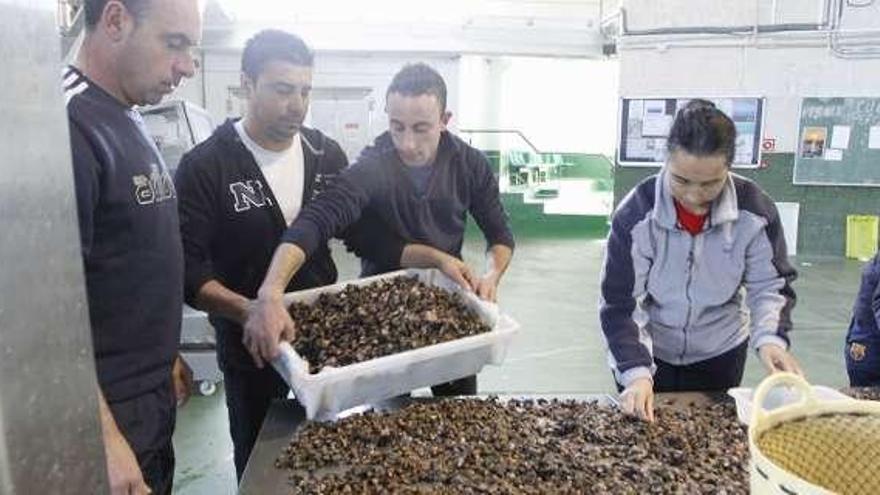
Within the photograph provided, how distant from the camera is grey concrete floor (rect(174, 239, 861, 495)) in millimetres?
2752

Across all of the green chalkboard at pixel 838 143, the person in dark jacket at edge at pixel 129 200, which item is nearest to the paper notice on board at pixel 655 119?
the green chalkboard at pixel 838 143

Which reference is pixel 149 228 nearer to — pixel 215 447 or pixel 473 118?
pixel 215 447

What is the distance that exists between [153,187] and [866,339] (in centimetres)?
199

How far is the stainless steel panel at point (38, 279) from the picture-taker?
1.44 feet

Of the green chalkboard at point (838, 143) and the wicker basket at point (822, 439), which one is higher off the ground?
the green chalkboard at point (838, 143)

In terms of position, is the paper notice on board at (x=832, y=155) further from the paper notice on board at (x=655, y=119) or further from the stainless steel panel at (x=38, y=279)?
the stainless steel panel at (x=38, y=279)

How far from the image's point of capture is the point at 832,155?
613 cm

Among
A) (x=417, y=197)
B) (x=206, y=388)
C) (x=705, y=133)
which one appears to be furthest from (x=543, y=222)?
(x=705, y=133)

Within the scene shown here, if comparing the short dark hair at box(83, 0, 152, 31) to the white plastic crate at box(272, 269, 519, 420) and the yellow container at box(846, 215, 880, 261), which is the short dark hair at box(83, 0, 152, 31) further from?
the yellow container at box(846, 215, 880, 261)

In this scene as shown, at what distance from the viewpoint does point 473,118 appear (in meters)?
8.70

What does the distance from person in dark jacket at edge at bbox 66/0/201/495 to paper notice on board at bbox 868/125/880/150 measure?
650cm

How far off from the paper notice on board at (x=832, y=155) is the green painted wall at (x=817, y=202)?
268mm

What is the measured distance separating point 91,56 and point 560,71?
9.82 metres

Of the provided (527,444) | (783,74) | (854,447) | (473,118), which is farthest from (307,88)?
(473,118)
